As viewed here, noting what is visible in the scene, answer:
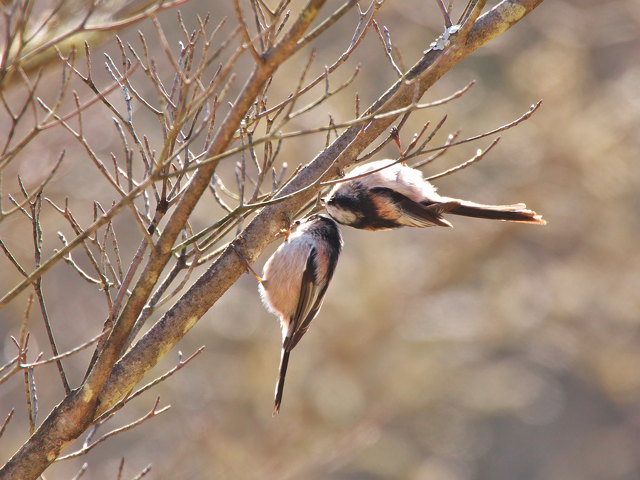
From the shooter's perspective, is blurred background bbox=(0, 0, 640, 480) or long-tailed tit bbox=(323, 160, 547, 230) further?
blurred background bbox=(0, 0, 640, 480)

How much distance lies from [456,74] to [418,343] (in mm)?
3792

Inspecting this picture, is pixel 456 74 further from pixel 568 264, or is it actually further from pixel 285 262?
pixel 285 262

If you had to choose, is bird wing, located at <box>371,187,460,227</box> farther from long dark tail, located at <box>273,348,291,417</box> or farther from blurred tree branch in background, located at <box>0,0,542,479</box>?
long dark tail, located at <box>273,348,291,417</box>

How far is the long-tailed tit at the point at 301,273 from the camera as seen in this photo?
3.41 metres

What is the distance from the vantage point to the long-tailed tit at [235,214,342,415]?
341 cm

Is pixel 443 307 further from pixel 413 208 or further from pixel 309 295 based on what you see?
pixel 413 208

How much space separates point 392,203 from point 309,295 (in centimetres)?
58

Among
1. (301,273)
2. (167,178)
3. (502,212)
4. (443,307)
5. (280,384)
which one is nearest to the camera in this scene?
(167,178)

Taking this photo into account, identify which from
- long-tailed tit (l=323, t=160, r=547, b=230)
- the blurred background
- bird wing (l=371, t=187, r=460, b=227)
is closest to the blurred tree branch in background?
long-tailed tit (l=323, t=160, r=547, b=230)

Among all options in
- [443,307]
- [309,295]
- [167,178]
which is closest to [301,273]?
[309,295]

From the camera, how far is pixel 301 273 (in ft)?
11.2

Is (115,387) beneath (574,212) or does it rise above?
above

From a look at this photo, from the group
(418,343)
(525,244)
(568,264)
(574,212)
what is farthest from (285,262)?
(525,244)

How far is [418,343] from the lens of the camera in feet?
29.5
